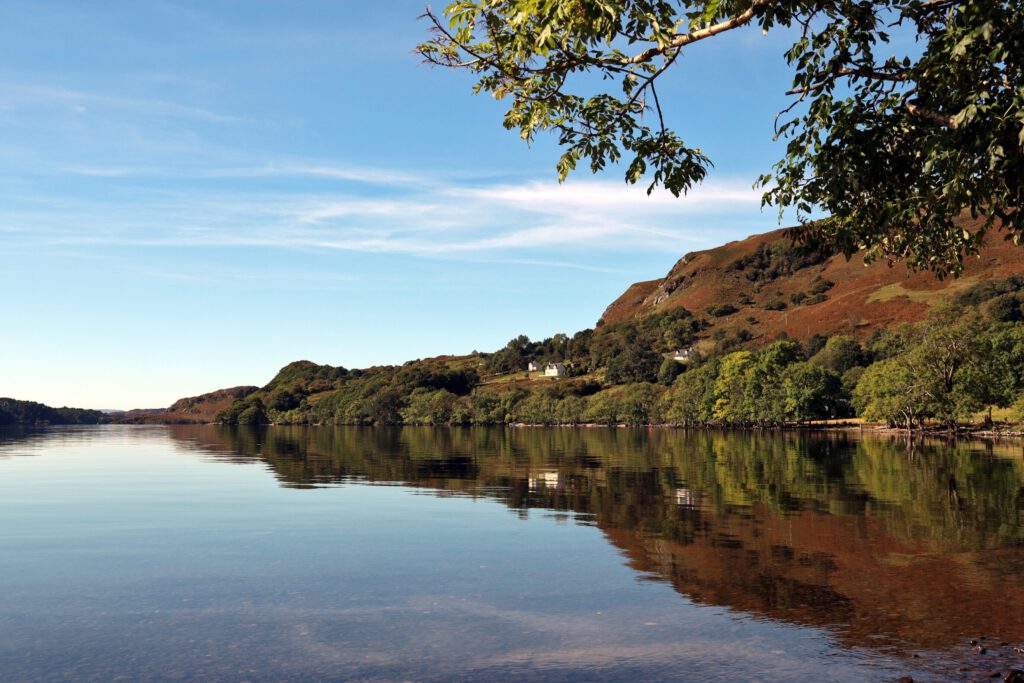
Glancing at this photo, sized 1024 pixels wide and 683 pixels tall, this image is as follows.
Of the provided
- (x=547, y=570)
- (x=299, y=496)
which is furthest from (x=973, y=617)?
(x=299, y=496)

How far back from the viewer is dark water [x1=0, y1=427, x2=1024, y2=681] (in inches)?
602

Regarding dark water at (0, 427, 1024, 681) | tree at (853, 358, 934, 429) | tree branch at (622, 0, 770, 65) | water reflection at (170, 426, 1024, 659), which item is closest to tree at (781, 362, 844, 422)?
tree at (853, 358, 934, 429)

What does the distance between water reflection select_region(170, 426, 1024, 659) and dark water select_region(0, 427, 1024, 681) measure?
0.14 m

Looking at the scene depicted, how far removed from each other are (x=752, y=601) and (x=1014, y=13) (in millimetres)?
14014

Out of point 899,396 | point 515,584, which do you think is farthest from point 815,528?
point 899,396

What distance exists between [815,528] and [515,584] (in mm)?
15340

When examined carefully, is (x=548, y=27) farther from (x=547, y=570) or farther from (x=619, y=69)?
(x=547, y=570)

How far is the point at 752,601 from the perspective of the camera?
19.9m

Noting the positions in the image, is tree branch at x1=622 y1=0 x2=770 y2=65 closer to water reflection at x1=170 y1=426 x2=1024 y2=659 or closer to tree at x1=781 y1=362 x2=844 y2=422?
water reflection at x1=170 y1=426 x2=1024 y2=659

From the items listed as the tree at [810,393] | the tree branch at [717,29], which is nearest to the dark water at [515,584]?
the tree branch at [717,29]

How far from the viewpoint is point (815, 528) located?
31.8 m

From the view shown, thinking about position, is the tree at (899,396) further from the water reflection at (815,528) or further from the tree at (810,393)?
the water reflection at (815,528)

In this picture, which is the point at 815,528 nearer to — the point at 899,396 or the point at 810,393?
the point at 899,396

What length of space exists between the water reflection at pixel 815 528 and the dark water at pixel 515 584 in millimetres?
143
